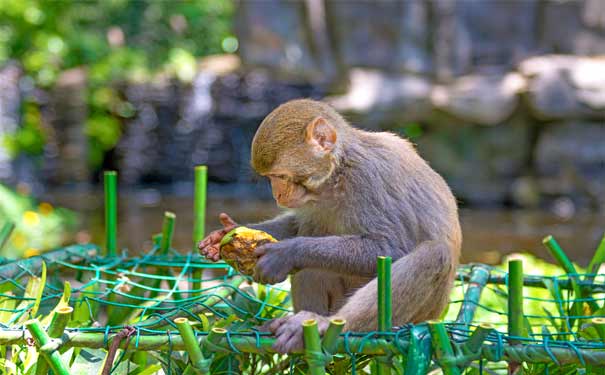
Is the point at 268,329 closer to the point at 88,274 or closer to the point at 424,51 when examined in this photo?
the point at 88,274

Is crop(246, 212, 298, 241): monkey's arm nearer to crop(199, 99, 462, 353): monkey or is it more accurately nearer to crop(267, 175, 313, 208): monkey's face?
crop(199, 99, 462, 353): monkey

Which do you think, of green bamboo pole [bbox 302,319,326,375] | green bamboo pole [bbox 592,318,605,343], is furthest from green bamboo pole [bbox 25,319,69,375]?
green bamboo pole [bbox 592,318,605,343]

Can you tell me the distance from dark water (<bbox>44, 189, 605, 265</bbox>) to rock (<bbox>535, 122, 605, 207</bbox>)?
1.47 feet

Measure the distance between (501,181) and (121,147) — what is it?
7.12 metres

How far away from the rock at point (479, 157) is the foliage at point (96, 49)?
487 cm

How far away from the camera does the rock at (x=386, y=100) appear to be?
11590 mm

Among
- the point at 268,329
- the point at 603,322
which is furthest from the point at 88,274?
the point at 603,322

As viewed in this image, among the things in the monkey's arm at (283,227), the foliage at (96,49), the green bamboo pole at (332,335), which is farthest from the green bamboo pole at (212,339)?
the foliage at (96,49)

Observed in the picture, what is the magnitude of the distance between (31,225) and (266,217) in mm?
2935

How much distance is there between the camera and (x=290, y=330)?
241 centimetres

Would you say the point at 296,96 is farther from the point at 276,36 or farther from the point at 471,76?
the point at 471,76

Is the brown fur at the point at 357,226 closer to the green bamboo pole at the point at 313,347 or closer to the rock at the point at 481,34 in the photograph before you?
the green bamboo pole at the point at 313,347

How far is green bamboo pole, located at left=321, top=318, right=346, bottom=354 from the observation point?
2.26 m

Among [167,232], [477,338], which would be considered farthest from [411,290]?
[167,232]
